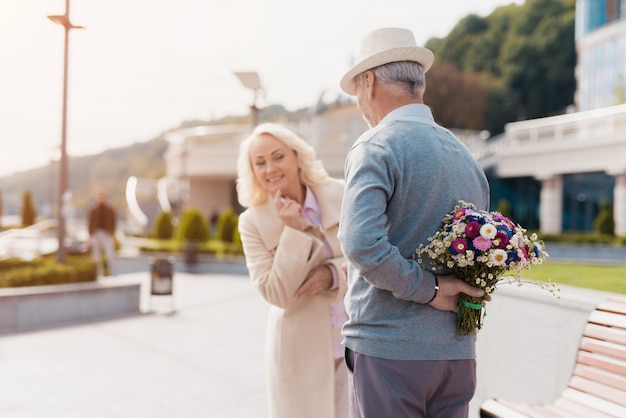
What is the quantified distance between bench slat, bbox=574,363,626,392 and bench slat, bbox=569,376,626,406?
16 millimetres

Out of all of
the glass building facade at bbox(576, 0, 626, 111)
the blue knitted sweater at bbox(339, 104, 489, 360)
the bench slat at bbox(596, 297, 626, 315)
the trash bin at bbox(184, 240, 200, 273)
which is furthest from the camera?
Answer: the glass building facade at bbox(576, 0, 626, 111)

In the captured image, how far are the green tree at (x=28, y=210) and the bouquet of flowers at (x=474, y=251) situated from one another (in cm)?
4948

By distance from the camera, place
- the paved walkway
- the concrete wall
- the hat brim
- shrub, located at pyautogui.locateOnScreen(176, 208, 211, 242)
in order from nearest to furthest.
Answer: the hat brim
the paved walkway
the concrete wall
shrub, located at pyautogui.locateOnScreen(176, 208, 211, 242)

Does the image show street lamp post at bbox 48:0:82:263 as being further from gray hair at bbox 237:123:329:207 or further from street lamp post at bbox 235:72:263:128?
gray hair at bbox 237:123:329:207

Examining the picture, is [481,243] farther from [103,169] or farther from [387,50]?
[103,169]

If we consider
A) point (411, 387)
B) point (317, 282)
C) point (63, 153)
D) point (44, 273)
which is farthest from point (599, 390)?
point (63, 153)

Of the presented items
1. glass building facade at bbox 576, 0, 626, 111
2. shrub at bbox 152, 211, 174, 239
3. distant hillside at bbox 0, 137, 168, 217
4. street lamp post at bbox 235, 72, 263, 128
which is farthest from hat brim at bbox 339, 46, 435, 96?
distant hillside at bbox 0, 137, 168, 217

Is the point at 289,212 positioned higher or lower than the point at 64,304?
higher

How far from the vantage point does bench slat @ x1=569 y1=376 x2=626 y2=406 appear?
310 centimetres

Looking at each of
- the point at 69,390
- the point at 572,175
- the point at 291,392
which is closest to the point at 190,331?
the point at 69,390

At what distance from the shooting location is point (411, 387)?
6.91ft

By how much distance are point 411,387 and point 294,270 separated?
44.9 inches

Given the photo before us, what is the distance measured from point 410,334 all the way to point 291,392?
128 cm

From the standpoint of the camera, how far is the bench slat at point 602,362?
3.15 meters
